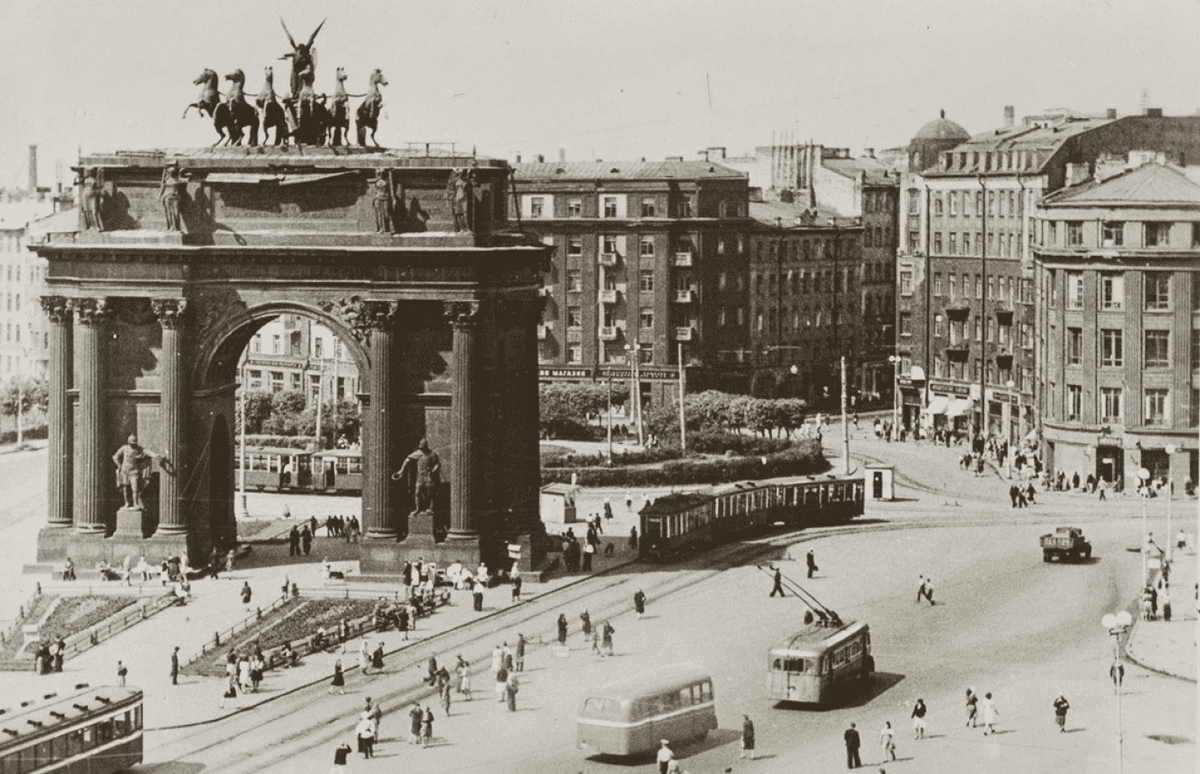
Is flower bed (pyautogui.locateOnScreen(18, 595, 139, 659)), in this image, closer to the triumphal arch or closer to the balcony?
the triumphal arch

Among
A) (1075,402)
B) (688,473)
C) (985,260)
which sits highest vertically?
(985,260)

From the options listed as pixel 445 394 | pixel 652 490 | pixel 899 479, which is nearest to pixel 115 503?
pixel 445 394

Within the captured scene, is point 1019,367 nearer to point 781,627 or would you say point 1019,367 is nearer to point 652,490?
point 652,490

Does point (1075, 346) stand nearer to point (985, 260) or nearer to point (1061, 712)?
point (985, 260)

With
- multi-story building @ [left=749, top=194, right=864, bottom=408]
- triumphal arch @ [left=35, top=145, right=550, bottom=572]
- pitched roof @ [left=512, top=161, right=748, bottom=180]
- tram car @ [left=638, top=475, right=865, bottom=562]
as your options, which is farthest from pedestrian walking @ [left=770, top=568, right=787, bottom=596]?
multi-story building @ [left=749, top=194, right=864, bottom=408]

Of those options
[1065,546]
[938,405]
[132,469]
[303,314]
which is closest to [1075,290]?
[1065,546]

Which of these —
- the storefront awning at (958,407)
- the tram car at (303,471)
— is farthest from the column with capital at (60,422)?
the storefront awning at (958,407)
